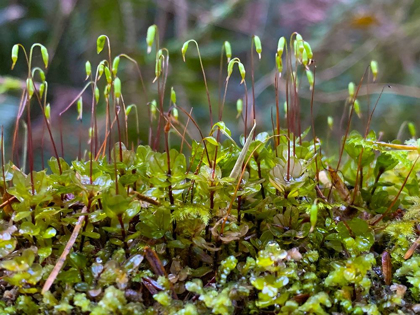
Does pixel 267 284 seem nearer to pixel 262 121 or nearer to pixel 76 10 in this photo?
pixel 262 121

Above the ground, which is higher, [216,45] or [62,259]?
[216,45]

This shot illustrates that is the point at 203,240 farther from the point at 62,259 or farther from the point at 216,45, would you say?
the point at 216,45

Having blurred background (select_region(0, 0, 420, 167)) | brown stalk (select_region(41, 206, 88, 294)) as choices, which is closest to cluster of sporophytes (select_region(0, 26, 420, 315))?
brown stalk (select_region(41, 206, 88, 294))

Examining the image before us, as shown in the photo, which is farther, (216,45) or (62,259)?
(216,45)

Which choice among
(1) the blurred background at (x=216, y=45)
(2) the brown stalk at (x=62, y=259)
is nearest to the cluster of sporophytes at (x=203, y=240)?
(2) the brown stalk at (x=62, y=259)

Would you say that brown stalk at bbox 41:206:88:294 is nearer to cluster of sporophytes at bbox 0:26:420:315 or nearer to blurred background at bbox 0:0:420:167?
cluster of sporophytes at bbox 0:26:420:315

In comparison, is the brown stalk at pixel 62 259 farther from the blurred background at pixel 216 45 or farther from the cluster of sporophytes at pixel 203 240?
the blurred background at pixel 216 45

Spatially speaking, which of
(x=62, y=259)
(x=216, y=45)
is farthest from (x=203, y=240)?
(x=216, y=45)
